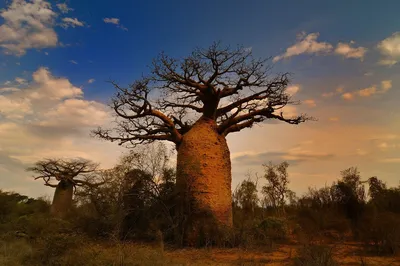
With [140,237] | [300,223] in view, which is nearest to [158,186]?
[140,237]

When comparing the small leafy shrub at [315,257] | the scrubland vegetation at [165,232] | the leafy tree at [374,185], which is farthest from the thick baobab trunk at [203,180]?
the leafy tree at [374,185]

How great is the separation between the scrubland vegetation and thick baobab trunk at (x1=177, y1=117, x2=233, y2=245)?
9.5 inches

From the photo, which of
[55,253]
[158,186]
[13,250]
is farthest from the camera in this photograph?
[158,186]

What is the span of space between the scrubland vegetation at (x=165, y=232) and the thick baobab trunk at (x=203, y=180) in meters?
0.24

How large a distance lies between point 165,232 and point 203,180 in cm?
153

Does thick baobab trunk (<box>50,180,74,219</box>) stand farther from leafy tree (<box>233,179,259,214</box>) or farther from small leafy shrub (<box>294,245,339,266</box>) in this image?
small leafy shrub (<box>294,245,339,266</box>)

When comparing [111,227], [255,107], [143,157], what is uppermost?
[255,107]

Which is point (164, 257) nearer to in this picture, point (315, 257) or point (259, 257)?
point (259, 257)

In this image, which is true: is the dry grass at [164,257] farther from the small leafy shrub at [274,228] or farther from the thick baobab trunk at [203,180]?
the small leafy shrub at [274,228]

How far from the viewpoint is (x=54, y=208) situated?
13.9m

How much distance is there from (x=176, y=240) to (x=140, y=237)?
3.92ft

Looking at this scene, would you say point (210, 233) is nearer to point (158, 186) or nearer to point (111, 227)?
point (158, 186)

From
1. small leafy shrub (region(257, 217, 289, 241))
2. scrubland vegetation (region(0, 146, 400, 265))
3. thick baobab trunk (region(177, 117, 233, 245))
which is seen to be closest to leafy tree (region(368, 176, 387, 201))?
scrubland vegetation (region(0, 146, 400, 265))

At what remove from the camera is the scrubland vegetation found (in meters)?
5.31
